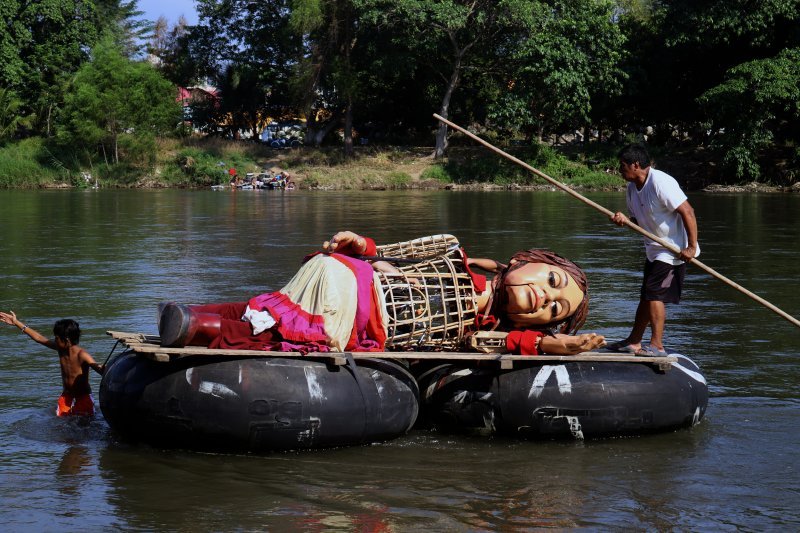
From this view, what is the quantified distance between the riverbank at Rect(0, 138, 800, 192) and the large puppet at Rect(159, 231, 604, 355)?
3695cm

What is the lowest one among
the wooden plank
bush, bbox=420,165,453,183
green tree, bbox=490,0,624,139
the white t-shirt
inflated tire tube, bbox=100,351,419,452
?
inflated tire tube, bbox=100,351,419,452

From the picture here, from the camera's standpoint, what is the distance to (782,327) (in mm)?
11492

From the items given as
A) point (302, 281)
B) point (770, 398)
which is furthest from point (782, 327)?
point (302, 281)

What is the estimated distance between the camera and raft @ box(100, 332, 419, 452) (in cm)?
669

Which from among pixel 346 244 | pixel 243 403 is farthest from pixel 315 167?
pixel 243 403

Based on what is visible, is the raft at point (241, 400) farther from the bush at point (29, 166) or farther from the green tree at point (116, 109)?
the green tree at point (116, 109)

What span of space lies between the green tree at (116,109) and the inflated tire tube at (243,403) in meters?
43.8

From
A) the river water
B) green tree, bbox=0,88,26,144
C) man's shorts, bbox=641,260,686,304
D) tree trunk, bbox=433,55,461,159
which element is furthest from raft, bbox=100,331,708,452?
green tree, bbox=0,88,26,144

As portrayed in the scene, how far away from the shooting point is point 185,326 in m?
6.80

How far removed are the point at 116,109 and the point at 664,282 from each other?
4459cm

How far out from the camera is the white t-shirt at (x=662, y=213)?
785cm

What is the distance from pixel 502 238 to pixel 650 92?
29182 millimetres

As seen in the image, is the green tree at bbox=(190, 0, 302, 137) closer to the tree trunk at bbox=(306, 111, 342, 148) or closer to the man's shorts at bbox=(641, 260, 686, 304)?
the tree trunk at bbox=(306, 111, 342, 148)

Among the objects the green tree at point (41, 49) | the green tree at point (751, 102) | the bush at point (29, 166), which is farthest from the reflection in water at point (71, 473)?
the green tree at point (41, 49)
